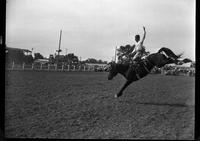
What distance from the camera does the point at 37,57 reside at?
2826mm

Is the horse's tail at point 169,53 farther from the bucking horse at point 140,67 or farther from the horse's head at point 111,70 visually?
the horse's head at point 111,70

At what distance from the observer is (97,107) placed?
2.68 metres

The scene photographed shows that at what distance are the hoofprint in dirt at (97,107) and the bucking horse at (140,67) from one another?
0.21ft

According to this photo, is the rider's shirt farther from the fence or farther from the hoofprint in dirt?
the fence

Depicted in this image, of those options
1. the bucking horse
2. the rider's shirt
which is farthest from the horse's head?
the rider's shirt

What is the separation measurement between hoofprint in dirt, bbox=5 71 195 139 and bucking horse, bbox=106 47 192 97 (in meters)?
0.07

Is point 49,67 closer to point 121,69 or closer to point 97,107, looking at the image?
point 97,107

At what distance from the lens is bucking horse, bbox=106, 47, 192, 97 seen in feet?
8.95

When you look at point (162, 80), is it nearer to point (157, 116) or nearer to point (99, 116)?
point (157, 116)

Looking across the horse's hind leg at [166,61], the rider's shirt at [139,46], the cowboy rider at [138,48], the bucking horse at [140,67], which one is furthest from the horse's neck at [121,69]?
the horse's hind leg at [166,61]

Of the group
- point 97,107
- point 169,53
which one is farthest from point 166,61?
point 97,107

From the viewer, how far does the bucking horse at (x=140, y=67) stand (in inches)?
107

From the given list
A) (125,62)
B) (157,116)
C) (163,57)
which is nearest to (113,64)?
(125,62)
